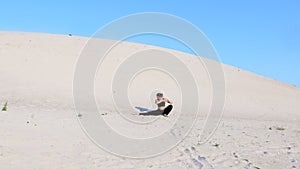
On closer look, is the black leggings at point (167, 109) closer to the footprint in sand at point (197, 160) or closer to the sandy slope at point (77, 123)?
the sandy slope at point (77, 123)

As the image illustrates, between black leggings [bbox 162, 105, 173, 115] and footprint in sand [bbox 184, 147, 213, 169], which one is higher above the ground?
black leggings [bbox 162, 105, 173, 115]

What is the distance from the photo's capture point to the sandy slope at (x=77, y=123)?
8.41 metres

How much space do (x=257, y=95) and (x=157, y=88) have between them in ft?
26.2

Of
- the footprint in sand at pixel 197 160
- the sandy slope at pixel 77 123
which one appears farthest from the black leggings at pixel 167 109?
the footprint in sand at pixel 197 160

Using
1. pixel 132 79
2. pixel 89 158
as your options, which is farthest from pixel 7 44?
pixel 89 158

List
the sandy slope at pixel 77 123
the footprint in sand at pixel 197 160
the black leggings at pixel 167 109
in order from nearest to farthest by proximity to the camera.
→ the footprint in sand at pixel 197 160 → the sandy slope at pixel 77 123 → the black leggings at pixel 167 109

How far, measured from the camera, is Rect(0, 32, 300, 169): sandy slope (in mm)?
8414

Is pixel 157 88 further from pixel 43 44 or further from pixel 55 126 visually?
pixel 55 126

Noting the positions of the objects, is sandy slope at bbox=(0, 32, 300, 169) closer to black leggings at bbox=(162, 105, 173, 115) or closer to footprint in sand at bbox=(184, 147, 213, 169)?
footprint in sand at bbox=(184, 147, 213, 169)

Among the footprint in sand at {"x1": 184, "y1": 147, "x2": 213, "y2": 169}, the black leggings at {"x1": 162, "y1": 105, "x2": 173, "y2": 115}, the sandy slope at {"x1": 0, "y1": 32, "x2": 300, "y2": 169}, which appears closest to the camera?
the footprint in sand at {"x1": 184, "y1": 147, "x2": 213, "y2": 169}

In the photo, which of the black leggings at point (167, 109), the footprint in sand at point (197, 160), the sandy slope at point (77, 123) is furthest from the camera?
the black leggings at point (167, 109)

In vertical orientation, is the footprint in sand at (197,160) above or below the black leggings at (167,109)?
below

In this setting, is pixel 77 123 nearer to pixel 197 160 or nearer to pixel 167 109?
pixel 167 109

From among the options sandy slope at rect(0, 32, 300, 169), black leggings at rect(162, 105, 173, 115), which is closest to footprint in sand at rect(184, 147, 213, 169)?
sandy slope at rect(0, 32, 300, 169)
